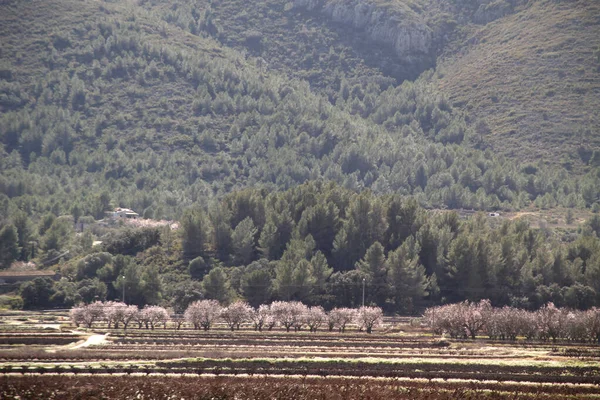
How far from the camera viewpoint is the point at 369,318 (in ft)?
402

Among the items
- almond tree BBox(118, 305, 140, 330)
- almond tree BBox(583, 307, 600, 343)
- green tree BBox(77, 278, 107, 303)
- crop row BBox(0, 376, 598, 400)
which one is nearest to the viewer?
crop row BBox(0, 376, 598, 400)

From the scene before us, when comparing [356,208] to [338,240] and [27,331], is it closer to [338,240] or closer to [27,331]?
[338,240]

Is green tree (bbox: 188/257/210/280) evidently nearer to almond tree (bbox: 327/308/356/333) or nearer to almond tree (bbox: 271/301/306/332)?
almond tree (bbox: 271/301/306/332)

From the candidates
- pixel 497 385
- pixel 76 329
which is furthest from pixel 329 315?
pixel 497 385

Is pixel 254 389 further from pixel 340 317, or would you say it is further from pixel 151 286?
pixel 151 286

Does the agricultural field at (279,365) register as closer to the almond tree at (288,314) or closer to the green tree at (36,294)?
the almond tree at (288,314)

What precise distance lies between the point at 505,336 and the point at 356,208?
132 feet

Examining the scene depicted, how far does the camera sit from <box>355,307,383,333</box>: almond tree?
122 meters

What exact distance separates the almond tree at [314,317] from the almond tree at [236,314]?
273 inches

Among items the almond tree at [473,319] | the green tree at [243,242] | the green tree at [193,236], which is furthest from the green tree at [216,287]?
the almond tree at [473,319]

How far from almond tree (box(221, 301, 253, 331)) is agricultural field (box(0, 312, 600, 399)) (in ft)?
7.05

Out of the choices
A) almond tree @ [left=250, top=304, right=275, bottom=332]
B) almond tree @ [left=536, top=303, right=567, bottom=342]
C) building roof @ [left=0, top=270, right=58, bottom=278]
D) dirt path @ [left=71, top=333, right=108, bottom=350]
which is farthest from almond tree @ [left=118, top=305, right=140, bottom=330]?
almond tree @ [left=536, top=303, right=567, bottom=342]

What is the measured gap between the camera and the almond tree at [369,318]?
122188mm

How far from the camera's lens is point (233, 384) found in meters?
83.9
